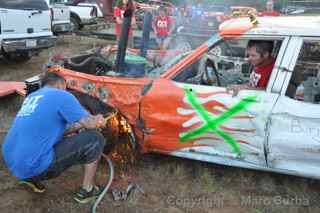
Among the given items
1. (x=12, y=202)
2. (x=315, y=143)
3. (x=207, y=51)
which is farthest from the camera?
(x=207, y=51)

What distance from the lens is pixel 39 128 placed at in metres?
2.97

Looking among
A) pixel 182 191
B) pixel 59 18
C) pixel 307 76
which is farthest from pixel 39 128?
pixel 59 18

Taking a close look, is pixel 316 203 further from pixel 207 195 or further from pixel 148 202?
pixel 148 202

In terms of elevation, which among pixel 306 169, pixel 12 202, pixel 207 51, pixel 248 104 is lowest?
pixel 12 202

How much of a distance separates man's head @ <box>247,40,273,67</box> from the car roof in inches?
6.0

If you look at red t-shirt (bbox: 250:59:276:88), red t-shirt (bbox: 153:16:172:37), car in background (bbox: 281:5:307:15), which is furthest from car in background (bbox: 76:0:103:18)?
red t-shirt (bbox: 250:59:276:88)

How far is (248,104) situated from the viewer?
11.0 feet

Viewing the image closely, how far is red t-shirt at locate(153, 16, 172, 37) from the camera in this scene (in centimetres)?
899

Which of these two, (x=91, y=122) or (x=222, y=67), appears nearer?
(x=91, y=122)

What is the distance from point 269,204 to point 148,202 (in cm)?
105

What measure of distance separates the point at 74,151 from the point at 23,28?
5.93 meters

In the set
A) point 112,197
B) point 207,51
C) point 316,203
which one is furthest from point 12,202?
point 316,203

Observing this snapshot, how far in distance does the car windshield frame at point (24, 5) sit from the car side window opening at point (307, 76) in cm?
631

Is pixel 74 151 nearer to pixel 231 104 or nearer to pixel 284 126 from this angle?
pixel 231 104
